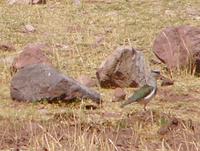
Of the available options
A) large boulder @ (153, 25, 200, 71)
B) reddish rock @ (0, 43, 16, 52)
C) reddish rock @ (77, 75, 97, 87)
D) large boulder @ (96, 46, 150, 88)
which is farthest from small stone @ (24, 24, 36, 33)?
large boulder @ (96, 46, 150, 88)

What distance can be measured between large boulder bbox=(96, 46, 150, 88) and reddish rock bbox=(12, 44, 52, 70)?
687mm

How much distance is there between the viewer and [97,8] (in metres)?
9.79

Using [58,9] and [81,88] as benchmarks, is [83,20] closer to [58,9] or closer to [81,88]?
[58,9]

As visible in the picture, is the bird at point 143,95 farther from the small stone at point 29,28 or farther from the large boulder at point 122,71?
the small stone at point 29,28

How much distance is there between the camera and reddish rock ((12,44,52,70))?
713 cm

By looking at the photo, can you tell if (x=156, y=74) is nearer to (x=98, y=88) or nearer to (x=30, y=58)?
(x=98, y=88)

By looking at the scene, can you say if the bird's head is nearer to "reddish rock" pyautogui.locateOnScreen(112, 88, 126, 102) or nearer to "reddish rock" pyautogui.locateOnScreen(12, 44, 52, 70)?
"reddish rock" pyautogui.locateOnScreen(112, 88, 126, 102)

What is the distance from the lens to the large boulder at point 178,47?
7273 millimetres

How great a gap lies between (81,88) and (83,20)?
3.18m

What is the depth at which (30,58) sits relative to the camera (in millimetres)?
7195

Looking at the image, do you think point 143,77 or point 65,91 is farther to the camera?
point 143,77

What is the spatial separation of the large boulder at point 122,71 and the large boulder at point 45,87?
460 millimetres

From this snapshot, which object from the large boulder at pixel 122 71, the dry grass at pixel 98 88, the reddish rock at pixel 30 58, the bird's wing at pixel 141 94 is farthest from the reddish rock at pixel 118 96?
the reddish rock at pixel 30 58

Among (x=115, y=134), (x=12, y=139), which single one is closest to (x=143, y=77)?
(x=115, y=134)
